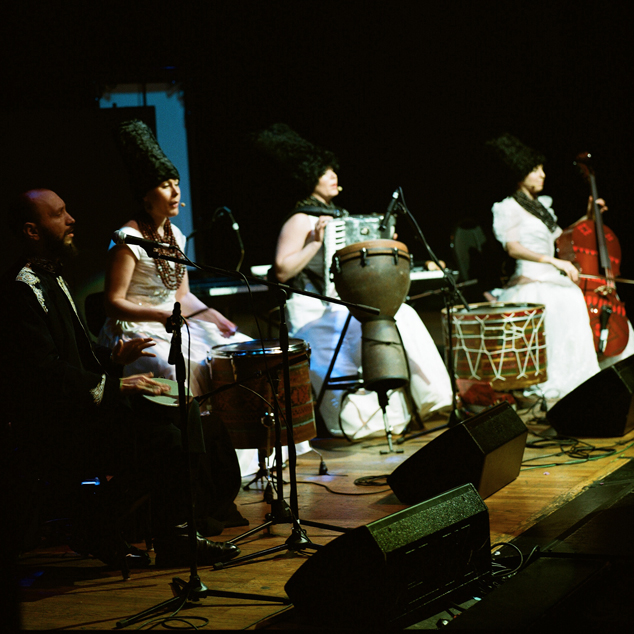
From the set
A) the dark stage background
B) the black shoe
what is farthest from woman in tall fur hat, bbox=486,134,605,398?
the black shoe

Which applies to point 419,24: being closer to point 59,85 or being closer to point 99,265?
point 59,85

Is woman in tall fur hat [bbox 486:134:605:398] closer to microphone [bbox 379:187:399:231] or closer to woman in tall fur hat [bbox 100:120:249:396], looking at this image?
microphone [bbox 379:187:399:231]

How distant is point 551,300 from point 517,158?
1240 millimetres

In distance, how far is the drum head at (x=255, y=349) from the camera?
346 centimetres

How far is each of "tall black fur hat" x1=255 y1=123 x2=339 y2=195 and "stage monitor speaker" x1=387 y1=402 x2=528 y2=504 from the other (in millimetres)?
2340

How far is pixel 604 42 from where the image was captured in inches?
248

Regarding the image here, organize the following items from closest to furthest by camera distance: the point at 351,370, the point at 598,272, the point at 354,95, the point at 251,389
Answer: the point at 251,389 < the point at 351,370 < the point at 598,272 < the point at 354,95

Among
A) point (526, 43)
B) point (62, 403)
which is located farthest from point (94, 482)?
point (526, 43)

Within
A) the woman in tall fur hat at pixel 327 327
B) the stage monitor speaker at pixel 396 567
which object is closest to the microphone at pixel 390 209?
the woman in tall fur hat at pixel 327 327

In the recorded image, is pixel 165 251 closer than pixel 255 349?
No

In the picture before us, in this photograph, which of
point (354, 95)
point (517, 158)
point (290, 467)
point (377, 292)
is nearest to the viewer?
point (290, 467)

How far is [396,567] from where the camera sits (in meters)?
1.97

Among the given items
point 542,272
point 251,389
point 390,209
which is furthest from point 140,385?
point 542,272

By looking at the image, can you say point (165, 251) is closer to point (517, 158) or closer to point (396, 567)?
point (396, 567)
